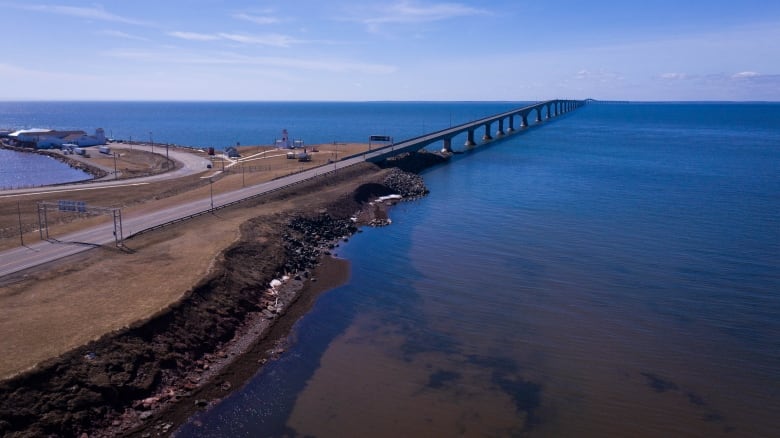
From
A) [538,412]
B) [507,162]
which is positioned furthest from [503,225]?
[507,162]

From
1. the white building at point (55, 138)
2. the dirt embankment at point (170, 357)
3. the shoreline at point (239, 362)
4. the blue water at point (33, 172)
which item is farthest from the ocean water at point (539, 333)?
the white building at point (55, 138)

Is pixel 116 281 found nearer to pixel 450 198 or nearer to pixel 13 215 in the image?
pixel 13 215

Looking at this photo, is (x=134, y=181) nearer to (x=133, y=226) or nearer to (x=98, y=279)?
(x=133, y=226)

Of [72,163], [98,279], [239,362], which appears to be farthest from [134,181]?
[239,362]

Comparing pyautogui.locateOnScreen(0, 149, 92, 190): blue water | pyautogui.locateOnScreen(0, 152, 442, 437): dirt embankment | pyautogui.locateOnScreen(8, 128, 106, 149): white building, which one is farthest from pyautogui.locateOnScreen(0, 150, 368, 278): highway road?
pyautogui.locateOnScreen(8, 128, 106, 149): white building

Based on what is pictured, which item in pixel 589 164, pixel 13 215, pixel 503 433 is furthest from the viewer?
pixel 589 164

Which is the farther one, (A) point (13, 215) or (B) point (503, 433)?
(A) point (13, 215)

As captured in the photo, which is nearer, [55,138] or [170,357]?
[170,357]
